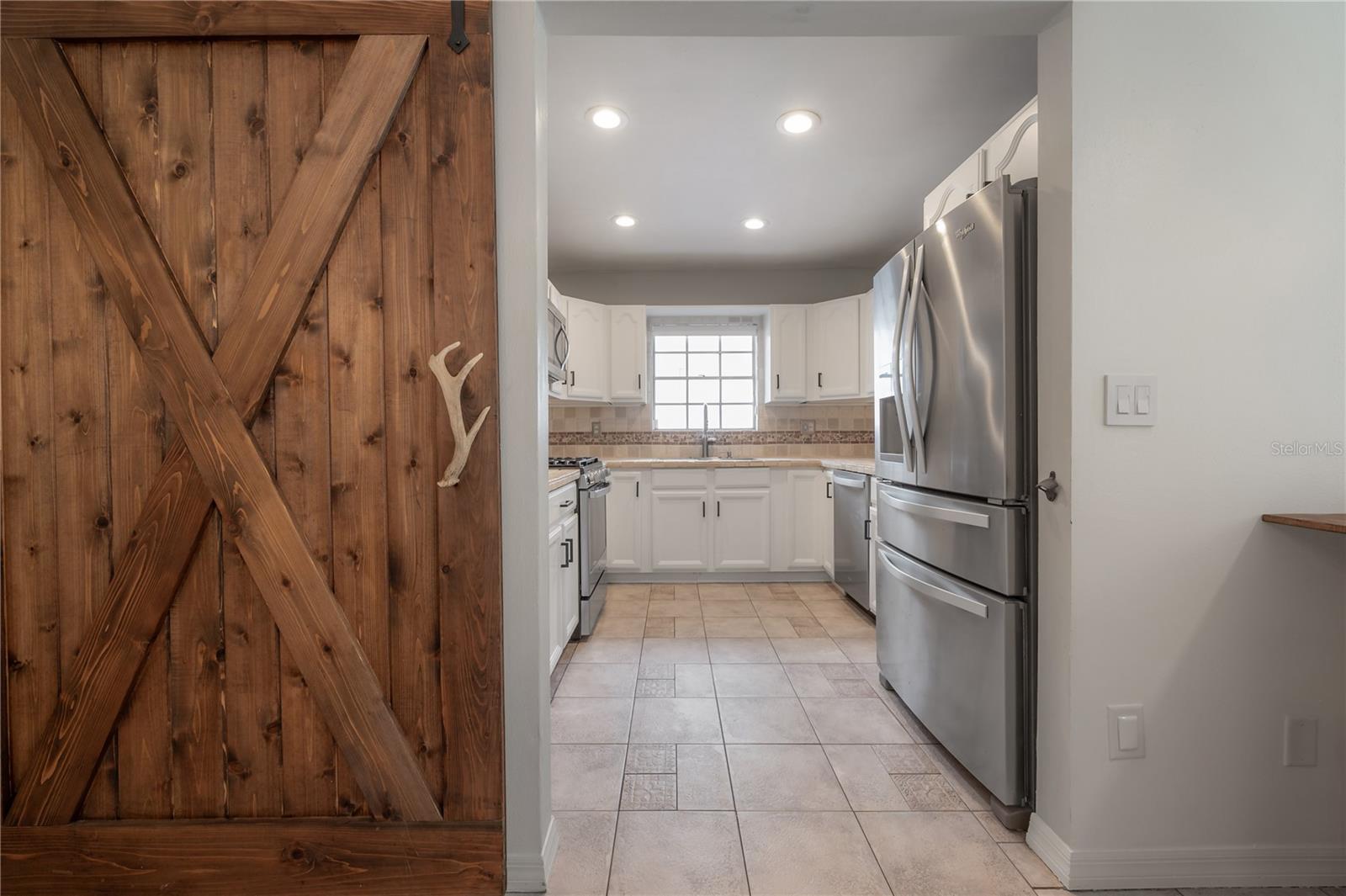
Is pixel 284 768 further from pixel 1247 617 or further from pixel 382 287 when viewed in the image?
pixel 1247 617

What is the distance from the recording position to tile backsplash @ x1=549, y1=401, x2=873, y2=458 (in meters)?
4.92

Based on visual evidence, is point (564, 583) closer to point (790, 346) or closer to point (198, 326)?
point (198, 326)

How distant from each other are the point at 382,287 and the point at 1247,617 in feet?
6.95

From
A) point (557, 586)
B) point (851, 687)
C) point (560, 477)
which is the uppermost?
point (560, 477)

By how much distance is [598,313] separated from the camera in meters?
4.63

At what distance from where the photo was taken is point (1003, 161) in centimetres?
184

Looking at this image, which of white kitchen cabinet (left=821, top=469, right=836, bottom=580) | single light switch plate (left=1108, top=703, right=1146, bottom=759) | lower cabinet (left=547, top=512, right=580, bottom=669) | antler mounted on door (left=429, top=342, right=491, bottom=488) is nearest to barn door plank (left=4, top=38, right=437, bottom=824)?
antler mounted on door (left=429, top=342, right=491, bottom=488)

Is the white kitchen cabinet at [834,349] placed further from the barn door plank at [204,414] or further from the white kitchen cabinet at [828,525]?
the barn door plank at [204,414]

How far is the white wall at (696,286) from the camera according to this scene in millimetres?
4852

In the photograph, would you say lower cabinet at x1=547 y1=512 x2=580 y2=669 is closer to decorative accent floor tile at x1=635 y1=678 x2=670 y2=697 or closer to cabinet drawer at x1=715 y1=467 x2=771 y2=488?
decorative accent floor tile at x1=635 y1=678 x2=670 y2=697

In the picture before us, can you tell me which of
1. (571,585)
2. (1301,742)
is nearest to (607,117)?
(571,585)

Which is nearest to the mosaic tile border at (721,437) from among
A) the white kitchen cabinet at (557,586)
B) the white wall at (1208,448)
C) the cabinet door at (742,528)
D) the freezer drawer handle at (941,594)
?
the cabinet door at (742,528)

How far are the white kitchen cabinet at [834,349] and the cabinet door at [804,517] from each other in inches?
26.1

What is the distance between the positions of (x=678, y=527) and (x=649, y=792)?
261 cm
